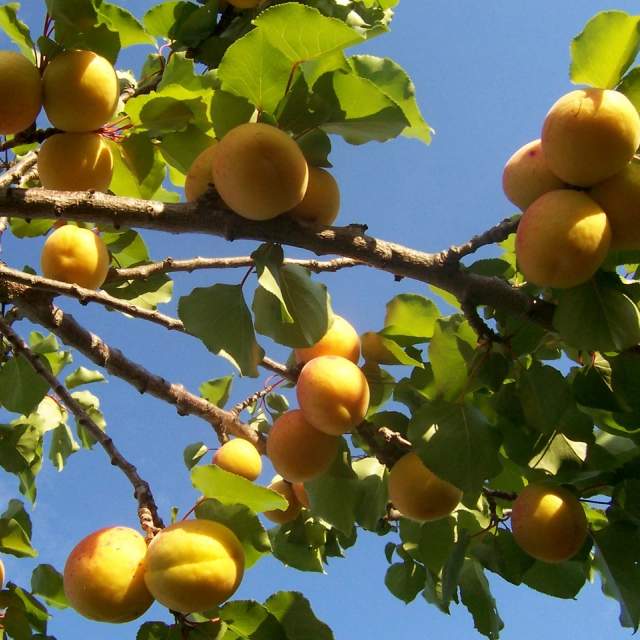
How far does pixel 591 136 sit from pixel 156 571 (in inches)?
45.5

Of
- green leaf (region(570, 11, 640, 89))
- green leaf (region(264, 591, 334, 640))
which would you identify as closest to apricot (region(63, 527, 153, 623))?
green leaf (region(264, 591, 334, 640))

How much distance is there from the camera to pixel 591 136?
3.42 feet

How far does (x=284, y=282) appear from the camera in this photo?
140 centimetres

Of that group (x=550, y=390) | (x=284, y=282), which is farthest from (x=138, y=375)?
(x=550, y=390)

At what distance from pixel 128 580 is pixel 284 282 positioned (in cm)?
74

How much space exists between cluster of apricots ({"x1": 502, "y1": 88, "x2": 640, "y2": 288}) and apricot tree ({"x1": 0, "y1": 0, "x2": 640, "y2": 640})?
2 centimetres

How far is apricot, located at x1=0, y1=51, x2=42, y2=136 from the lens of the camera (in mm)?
1236

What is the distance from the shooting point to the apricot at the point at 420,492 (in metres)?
1.46

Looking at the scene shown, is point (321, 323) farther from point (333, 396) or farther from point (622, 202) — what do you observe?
point (622, 202)

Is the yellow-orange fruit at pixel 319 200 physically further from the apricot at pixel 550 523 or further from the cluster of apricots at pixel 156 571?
the apricot at pixel 550 523

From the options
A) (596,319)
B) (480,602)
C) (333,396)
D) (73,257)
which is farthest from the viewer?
(480,602)

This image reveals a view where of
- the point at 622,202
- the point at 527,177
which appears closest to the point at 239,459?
the point at 527,177

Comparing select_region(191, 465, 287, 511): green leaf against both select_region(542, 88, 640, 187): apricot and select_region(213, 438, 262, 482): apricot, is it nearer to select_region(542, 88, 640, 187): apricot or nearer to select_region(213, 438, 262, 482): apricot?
select_region(213, 438, 262, 482): apricot

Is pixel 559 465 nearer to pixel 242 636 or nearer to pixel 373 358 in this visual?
pixel 373 358
